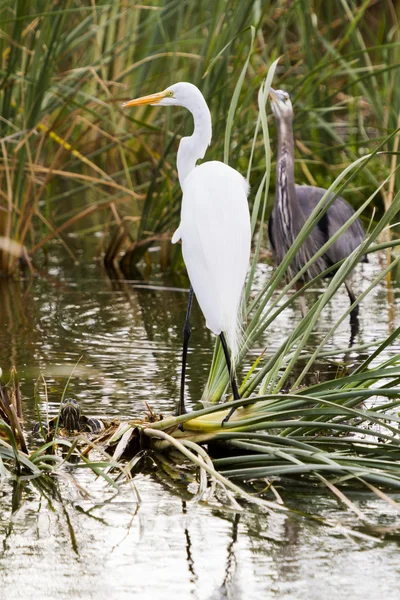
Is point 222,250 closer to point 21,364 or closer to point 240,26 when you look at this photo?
point 21,364

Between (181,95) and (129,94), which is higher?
(181,95)

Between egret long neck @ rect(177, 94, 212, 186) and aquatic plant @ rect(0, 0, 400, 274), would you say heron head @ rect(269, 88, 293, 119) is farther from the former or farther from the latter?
egret long neck @ rect(177, 94, 212, 186)

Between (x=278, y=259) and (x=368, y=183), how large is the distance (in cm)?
254

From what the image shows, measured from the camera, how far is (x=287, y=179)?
589 cm

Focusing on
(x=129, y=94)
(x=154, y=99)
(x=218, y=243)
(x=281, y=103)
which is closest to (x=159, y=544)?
(x=218, y=243)

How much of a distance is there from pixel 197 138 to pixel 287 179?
1993 mm

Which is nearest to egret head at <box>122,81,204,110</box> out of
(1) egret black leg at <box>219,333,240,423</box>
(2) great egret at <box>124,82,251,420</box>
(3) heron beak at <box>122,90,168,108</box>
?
(3) heron beak at <box>122,90,168,108</box>

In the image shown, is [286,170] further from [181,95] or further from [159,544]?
[159,544]

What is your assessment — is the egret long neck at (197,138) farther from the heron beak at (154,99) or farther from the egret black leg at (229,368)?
the egret black leg at (229,368)

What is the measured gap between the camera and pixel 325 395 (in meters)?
3.24

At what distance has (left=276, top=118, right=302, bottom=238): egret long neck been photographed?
5902mm

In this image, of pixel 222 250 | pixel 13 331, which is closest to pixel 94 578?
pixel 222 250

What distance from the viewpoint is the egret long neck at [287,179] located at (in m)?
5.90

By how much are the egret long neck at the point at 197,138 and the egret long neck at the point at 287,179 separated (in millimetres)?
1905
